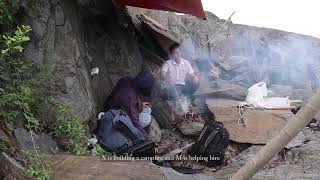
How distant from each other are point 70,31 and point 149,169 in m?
2.66

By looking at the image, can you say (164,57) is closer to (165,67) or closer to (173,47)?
(173,47)

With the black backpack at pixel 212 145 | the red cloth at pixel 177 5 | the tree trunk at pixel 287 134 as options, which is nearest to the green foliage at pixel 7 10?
the tree trunk at pixel 287 134

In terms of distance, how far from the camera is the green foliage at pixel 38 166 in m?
3.22

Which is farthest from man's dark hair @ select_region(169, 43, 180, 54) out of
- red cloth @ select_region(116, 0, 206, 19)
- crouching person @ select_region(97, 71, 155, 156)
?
crouching person @ select_region(97, 71, 155, 156)

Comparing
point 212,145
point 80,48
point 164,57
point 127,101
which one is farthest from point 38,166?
point 164,57

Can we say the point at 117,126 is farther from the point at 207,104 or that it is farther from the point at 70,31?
the point at 207,104

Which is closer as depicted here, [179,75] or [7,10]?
[7,10]

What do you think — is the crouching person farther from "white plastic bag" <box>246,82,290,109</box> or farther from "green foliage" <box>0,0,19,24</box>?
"white plastic bag" <box>246,82,290,109</box>

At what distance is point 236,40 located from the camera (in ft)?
41.1

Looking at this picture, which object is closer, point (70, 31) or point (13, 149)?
point (13, 149)

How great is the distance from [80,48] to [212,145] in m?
2.39

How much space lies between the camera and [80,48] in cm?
578

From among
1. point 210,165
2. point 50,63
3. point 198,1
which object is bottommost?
point 210,165

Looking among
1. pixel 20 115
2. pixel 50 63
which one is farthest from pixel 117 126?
pixel 20 115
